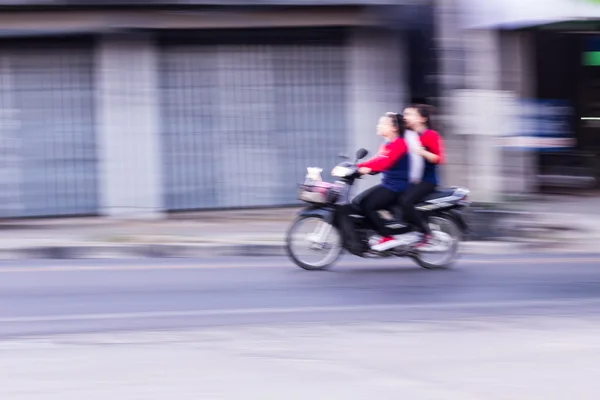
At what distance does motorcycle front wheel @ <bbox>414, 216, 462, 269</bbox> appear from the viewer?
990cm

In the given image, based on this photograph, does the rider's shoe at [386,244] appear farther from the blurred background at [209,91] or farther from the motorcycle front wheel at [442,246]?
the blurred background at [209,91]

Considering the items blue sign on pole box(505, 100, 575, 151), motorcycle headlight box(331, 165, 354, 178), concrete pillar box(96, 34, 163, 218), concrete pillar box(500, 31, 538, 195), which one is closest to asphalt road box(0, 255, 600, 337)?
motorcycle headlight box(331, 165, 354, 178)

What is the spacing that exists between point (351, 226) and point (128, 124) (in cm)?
556

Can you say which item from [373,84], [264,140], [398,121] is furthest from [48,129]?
[398,121]

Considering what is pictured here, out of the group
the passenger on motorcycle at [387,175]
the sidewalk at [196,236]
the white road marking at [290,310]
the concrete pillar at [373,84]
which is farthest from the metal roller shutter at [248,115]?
the white road marking at [290,310]

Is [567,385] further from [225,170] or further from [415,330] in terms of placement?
[225,170]

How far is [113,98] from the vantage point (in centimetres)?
1412

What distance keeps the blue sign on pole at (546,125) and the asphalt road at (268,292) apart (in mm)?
5244

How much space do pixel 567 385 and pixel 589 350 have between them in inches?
34.5

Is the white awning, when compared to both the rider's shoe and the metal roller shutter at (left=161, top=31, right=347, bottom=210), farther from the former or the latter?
the rider's shoe

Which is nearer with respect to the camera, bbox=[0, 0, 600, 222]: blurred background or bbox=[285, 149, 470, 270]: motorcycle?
bbox=[285, 149, 470, 270]: motorcycle

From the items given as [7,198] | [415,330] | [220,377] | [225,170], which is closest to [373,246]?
[415,330]

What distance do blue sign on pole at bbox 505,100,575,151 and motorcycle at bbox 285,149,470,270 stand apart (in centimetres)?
587

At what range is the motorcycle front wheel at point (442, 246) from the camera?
390 inches
